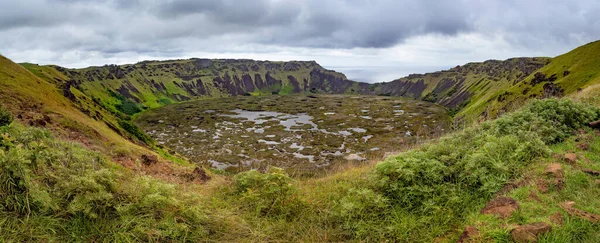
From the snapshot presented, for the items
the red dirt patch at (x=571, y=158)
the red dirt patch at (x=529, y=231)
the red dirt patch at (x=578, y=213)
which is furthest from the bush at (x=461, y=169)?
the red dirt patch at (x=529, y=231)

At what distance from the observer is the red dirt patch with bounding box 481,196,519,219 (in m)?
7.63

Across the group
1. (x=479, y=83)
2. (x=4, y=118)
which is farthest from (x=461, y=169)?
(x=479, y=83)

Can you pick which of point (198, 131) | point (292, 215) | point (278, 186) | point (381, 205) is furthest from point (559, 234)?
point (198, 131)

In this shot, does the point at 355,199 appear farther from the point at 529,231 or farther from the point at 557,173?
the point at 557,173

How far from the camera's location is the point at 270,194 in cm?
1052

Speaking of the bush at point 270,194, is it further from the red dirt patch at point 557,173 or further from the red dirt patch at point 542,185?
the red dirt patch at point 557,173

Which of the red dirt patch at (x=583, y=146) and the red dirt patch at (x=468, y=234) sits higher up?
the red dirt patch at (x=583, y=146)

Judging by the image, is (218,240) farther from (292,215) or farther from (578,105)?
(578,105)

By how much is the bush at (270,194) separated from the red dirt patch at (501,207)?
569 centimetres

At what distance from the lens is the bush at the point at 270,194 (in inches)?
395

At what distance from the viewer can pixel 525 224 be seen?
22.9 feet

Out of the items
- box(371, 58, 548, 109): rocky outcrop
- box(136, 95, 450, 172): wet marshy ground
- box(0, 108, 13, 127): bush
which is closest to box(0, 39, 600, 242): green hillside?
box(0, 108, 13, 127): bush

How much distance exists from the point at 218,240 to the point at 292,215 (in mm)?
2769

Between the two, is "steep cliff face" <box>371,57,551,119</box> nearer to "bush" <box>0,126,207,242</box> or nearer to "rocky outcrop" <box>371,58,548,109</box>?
"rocky outcrop" <box>371,58,548,109</box>
